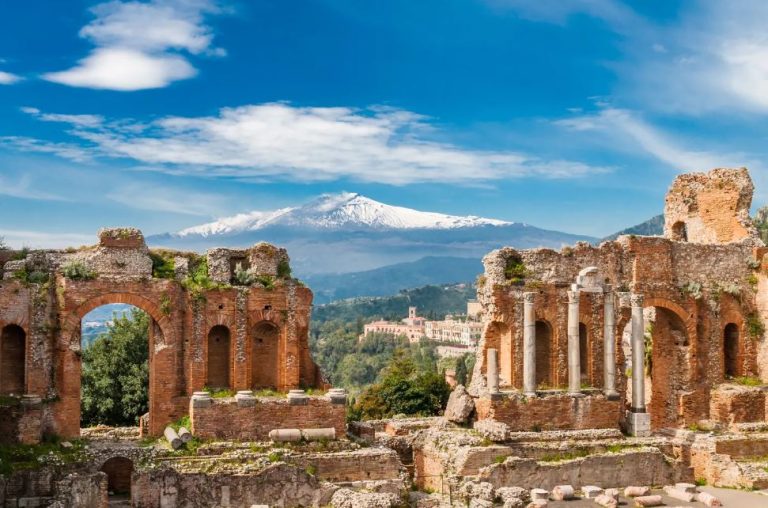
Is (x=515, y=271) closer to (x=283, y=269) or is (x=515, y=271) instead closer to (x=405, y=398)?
(x=283, y=269)

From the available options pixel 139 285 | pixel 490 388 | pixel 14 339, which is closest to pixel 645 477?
pixel 490 388

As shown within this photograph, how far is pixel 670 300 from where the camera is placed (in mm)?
34094

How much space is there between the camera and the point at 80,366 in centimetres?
2689

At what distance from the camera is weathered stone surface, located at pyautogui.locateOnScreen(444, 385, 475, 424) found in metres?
30.0

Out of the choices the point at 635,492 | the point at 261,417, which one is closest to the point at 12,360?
the point at 261,417

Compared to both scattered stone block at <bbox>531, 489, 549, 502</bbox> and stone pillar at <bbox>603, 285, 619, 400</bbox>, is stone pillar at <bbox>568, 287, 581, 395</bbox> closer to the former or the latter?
stone pillar at <bbox>603, 285, 619, 400</bbox>

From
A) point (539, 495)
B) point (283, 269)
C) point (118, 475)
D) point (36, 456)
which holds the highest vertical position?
point (283, 269)

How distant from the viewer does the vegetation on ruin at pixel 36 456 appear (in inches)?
927

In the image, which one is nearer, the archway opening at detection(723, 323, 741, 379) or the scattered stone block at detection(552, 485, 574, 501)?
the scattered stone block at detection(552, 485, 574, 501)

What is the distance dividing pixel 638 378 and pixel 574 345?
3176 mm

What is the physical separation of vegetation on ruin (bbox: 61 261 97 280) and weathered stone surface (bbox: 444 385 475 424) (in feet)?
41.1

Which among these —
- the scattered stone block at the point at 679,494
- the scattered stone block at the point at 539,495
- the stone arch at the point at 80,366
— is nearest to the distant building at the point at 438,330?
the scattered stone block at the point at 679,494

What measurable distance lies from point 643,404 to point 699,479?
10.6ft

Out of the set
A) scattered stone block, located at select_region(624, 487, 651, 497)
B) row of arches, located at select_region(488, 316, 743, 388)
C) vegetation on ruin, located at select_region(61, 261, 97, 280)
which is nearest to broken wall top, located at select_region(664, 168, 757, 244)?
row of arches, located at select_region(488, 316, 743, 388)
